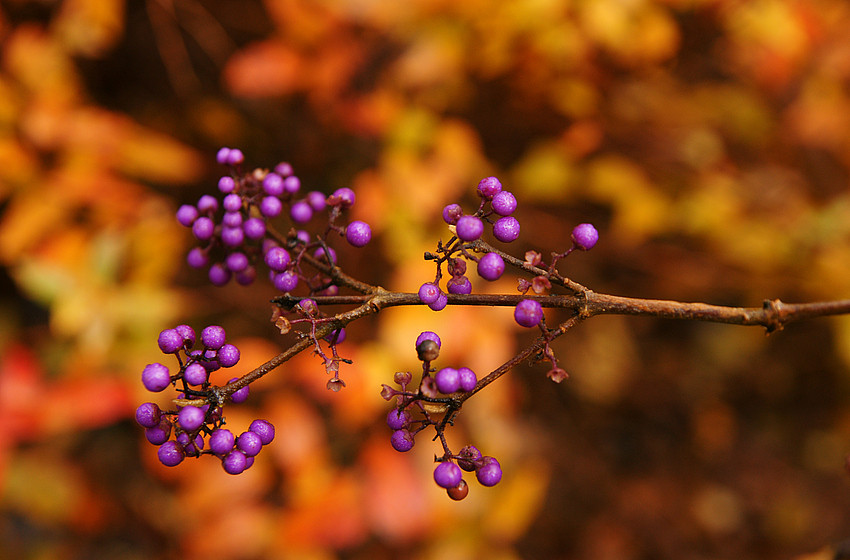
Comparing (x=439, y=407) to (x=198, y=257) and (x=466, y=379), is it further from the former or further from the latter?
(x=198, y=257)

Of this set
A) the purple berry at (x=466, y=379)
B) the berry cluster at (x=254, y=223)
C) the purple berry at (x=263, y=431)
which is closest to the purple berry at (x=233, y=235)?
the berry cluster at (x=254, y=223)

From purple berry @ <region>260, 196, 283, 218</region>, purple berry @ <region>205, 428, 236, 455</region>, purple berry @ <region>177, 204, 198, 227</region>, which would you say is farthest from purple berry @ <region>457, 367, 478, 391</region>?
purple berry @ <region>177, 204, 198, 227</region>

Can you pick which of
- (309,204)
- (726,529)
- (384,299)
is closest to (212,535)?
(309,204)

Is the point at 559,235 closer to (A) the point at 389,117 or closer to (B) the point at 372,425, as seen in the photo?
(A) the point at 389,117

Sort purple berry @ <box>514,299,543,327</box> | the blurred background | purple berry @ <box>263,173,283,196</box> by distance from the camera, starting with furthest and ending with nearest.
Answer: the blurred background
purple berry @ <box>263,173,283,196</box>
purple berry @ <box>514,299,543,327</box>

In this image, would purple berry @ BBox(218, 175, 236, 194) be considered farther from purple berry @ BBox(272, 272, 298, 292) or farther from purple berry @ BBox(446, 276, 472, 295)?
purple berry @ BBox(446, 276, 472, 295)

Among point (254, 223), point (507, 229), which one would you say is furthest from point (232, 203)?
point (507, 229)
